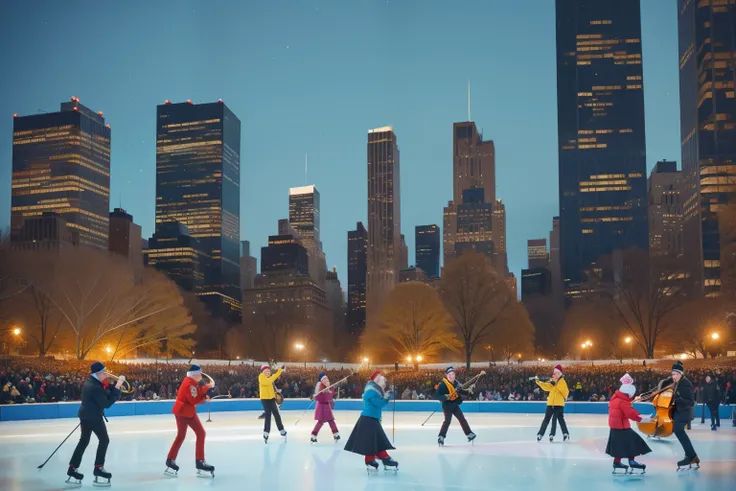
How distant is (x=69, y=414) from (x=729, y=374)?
1123 inches

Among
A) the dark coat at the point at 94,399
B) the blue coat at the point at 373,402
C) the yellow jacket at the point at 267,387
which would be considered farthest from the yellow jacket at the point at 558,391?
the dark coat at the point at 94,399

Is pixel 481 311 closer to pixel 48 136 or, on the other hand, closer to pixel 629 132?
pixel 48 136

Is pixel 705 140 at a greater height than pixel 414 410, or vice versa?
pixel 705 140

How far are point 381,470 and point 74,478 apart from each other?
5.72m

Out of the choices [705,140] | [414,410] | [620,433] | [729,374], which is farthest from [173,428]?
[705,140]

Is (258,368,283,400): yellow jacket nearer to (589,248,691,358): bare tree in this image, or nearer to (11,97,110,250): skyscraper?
(589,248,691,358): bare tree

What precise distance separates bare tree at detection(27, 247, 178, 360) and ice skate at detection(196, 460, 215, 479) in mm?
41277

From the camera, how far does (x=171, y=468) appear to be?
14.5 metres

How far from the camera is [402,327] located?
64.2 m

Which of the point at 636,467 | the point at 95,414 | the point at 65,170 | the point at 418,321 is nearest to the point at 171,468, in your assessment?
the point at 95,414

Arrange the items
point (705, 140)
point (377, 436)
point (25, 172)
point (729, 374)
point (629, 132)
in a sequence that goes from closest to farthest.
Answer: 1. point (377, 436)
2. point (729, 374)
3. point (705, 140)
4. point (25, 172)
5. point (629, 132)

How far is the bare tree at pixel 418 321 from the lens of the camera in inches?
2506

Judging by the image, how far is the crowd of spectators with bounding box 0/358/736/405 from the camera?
3319 cm

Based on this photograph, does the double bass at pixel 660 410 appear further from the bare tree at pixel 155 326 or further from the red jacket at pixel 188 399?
the bare tree at pixel 155 326
